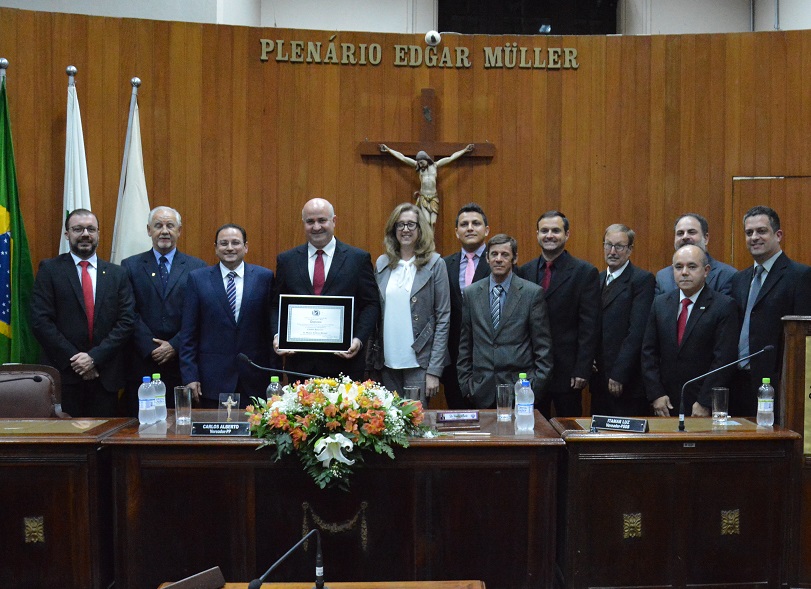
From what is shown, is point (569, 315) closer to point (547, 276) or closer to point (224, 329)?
point (547, 276)

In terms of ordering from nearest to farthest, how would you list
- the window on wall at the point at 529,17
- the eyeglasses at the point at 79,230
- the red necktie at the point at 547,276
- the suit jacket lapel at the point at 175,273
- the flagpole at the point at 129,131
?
1. the red necktie at the point at 547,276
2. the eyeglasses at the point at 79,230
3. the suit jacket lapel at the point at 175,273
4. the flagpole at the point at 129,131
5. the window on wall at the point at 529,17

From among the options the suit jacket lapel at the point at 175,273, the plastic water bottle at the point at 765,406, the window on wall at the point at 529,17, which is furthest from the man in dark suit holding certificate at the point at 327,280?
the window on wall at the point at 529,17

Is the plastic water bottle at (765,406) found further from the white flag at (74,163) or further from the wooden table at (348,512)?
the white flag at (74,163)

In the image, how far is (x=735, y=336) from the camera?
3.78m

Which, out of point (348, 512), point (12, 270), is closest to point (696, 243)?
point (348, 512)

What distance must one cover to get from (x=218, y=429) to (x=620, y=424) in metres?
1.60

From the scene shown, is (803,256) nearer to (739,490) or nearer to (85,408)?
(739,490)

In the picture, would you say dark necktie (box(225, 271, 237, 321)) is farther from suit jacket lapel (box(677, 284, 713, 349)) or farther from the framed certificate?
suit jacket lapel (box(677, 284, 713, 349))

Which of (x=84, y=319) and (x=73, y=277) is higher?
(x=73, y=277)

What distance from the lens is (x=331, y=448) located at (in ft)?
9.50

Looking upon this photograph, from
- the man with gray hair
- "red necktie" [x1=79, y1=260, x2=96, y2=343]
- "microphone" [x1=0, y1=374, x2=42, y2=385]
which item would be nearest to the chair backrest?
"microphone" [x1=0, y1=374, x2=42, y2=385]

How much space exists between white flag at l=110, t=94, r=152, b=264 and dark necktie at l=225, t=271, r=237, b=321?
3.73 ft

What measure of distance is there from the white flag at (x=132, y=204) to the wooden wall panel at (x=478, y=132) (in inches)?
8.7

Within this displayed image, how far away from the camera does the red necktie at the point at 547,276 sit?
4285mm
